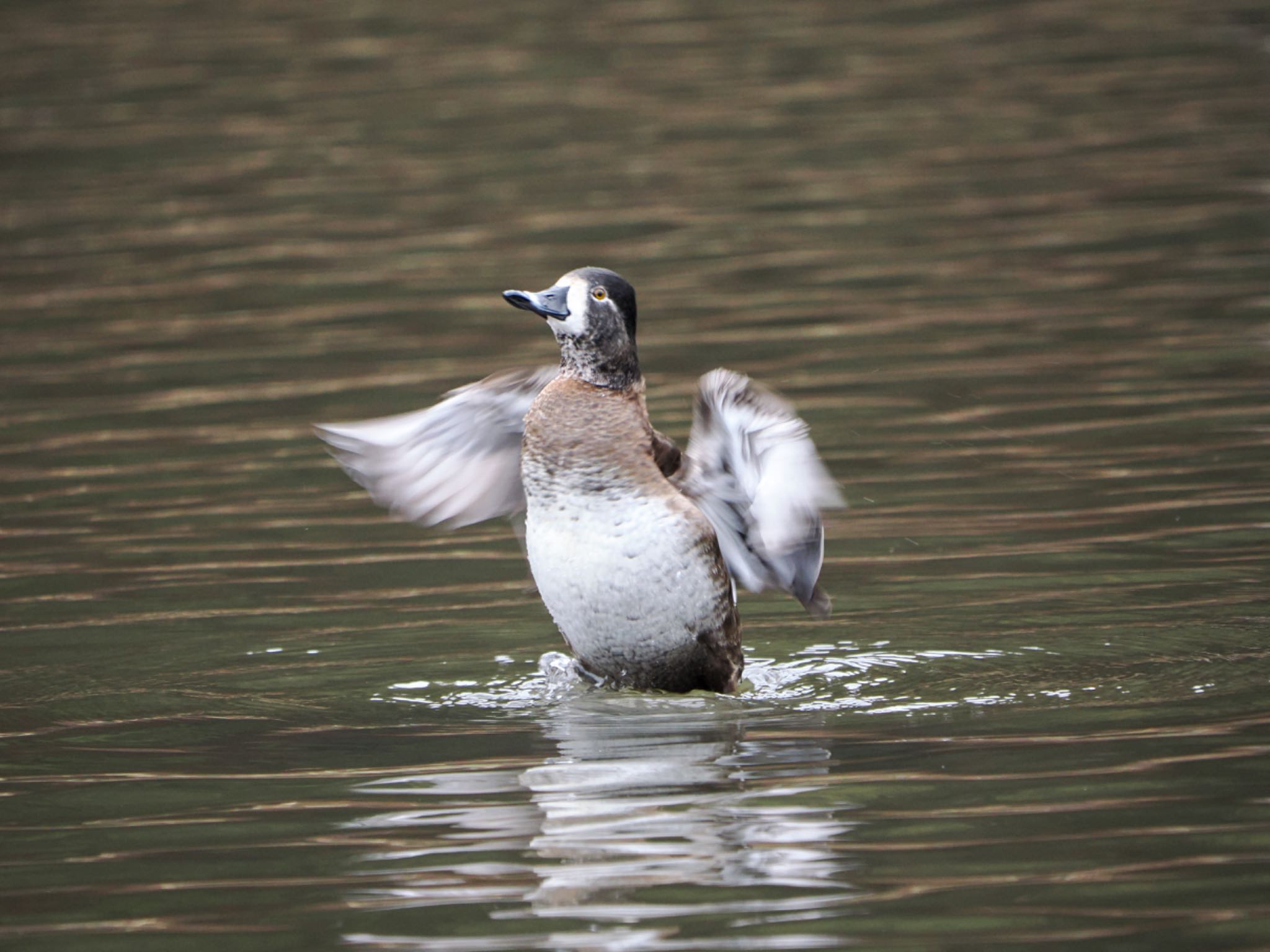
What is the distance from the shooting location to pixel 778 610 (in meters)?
8.14

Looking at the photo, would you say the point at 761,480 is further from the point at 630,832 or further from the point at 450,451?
the point at 630,832

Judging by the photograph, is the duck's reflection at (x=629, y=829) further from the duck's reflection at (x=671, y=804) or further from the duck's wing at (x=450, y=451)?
the duck's wing at (x=450, y=451)

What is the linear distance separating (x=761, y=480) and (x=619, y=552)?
470 millimetres

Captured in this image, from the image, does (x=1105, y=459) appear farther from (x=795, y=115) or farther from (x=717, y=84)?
(x=717, y=84)

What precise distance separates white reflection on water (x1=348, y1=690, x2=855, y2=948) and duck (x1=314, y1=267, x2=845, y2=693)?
32cm

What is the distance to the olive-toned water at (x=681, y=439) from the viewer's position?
5105 millimetres

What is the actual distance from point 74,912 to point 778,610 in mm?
3640

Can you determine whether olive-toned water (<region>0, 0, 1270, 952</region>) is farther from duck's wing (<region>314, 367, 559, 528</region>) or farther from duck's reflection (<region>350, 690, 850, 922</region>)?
duck's wing (<region>314, 367, 559, 528</region>)

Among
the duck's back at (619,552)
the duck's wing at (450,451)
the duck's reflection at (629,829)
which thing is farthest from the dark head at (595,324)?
the duck's reflection at (629,829)

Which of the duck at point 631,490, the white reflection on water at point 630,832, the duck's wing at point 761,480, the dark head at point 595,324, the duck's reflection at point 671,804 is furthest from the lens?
the dark head at point 595,324

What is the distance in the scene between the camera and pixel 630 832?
5.32 meters

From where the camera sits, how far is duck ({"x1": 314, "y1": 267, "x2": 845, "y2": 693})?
648 cm

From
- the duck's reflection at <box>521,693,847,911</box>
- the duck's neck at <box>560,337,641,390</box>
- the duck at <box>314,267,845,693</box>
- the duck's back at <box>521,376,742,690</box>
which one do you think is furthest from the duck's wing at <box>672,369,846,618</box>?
the duck's reflection at <box>521,693,847,911</box>

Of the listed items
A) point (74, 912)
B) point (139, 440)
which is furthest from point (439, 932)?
point (139, 440)
